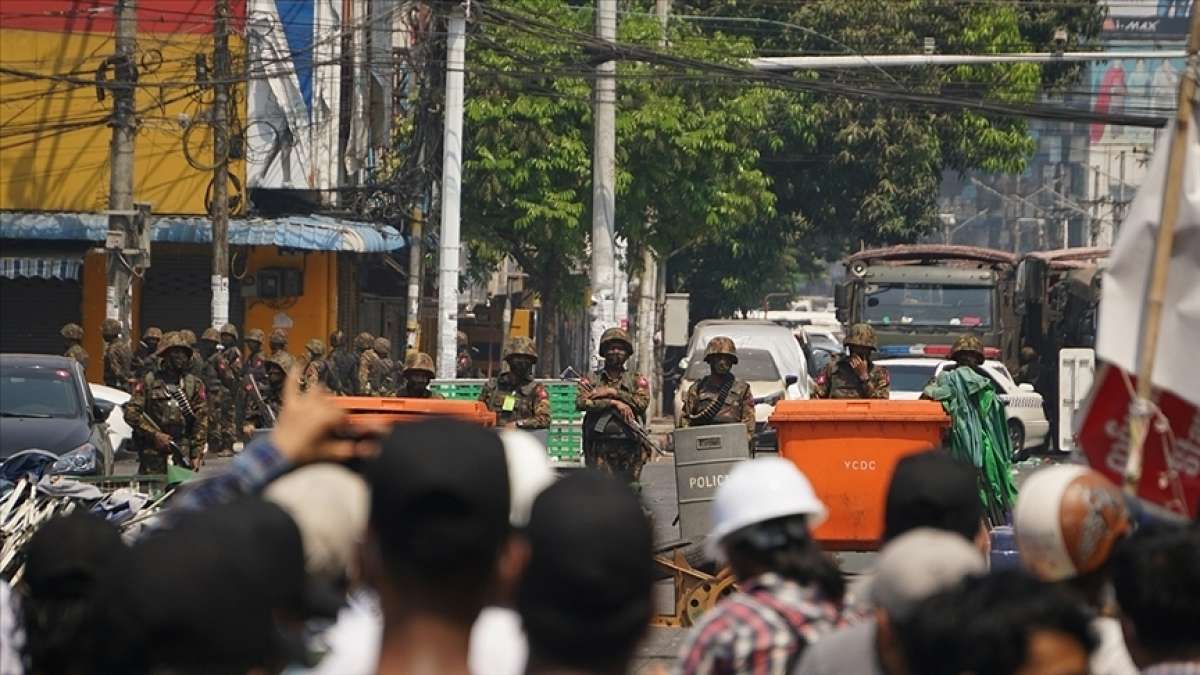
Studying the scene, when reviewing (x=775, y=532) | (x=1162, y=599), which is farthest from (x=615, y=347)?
(x=1162, y=599)

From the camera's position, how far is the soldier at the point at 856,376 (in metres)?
15.4

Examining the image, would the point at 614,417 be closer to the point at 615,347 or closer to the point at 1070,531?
the point at 615,347

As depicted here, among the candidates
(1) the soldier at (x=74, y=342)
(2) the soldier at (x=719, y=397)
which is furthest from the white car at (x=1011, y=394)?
(2) the soldier at (x=719, y=397)

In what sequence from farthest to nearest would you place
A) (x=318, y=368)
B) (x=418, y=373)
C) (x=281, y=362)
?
1. (x=318, y=368)
2. (x=281, y=362)
3. (x=418, y=373)

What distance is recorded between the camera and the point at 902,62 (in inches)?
1106

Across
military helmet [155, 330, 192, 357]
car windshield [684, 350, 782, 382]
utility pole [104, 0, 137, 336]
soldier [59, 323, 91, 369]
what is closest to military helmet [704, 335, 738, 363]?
military helmet [155, 330, 192, 357]

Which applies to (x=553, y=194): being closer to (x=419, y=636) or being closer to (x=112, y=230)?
(x=112, y=230)

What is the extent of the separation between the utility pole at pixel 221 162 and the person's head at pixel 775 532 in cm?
2485

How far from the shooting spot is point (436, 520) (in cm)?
325

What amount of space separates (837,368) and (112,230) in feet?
42.9

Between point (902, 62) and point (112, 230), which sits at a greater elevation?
point (902, 62)

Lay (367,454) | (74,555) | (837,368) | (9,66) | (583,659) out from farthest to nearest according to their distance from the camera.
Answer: (9,66) < (837,368) < (74,555) < (367,454) < (583,659)

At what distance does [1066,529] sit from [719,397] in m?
10.7

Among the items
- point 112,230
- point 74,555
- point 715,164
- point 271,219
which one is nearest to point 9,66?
point 271,219
